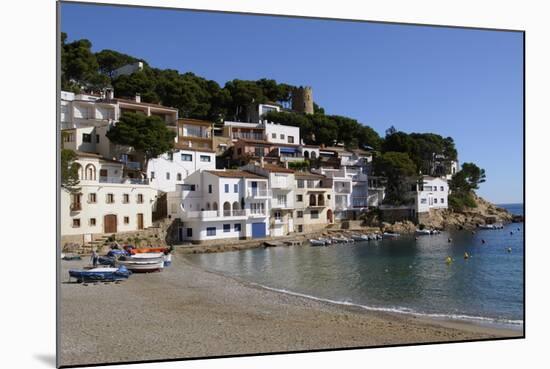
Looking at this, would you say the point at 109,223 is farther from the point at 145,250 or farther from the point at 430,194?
the point at 430,194

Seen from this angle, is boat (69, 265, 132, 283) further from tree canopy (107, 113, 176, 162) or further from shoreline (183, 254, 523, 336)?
tree canopy (107, 113, 176, 162)

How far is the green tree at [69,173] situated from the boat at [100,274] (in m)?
1.29

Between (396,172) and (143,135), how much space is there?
7179 millimetres

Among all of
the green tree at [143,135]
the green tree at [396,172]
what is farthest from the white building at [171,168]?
the green tree at [396,172]

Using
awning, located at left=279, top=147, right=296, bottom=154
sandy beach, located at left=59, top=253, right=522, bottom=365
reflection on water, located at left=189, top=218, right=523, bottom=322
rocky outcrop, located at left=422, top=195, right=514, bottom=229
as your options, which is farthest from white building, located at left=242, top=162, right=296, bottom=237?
sandy beach, located at left=59, top=253, right=522, bottom=365

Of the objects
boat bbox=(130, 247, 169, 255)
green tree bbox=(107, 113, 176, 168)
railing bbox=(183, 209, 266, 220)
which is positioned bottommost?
boat bbox=(130, 247, 169, 255)

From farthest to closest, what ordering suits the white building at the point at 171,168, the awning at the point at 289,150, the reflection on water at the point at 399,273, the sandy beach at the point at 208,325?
1. the awning at the point at 289,150
2. the white building at the point at 171,168
3. the reflection on water at the point at 399,273
4. the sandy beach at the point at 208,325

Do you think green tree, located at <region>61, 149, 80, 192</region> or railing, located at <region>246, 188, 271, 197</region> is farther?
railing, located at <region>246, 188, 271, 197</region>

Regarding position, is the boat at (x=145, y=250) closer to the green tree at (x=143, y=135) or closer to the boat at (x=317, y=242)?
the green tree at (x=143, y=135)

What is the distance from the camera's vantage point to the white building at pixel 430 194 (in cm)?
1490

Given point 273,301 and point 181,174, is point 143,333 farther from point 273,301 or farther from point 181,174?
point 181,174

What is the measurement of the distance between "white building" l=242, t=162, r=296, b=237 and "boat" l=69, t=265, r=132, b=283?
6.06 meters

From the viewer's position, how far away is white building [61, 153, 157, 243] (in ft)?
26.1

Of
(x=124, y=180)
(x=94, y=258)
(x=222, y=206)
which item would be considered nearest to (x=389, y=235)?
(x=222, y=206)
